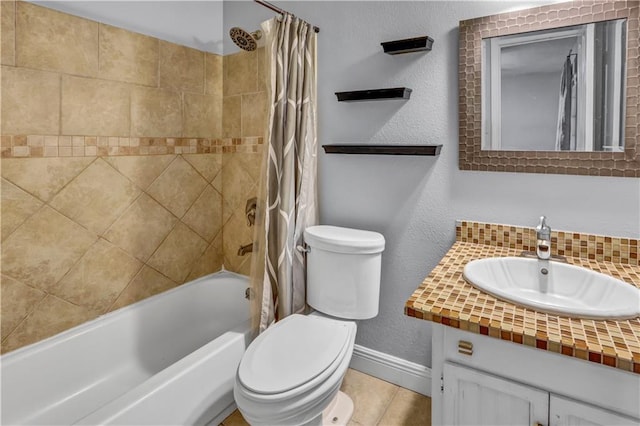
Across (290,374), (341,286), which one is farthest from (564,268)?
(290,374)

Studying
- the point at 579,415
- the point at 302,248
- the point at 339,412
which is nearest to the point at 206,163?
the point at 302,248

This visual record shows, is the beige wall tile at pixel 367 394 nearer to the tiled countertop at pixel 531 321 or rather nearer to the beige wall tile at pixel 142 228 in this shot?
the tiled countertop at pixel 531 321

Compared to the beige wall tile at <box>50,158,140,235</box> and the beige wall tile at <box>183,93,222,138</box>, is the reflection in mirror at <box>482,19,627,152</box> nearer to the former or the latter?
the beige wall tile at <box>183,93,222,138</box>

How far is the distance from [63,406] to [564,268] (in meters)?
2.20

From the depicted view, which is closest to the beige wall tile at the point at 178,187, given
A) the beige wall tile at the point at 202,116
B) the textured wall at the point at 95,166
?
the textured wall at the point at 95,166

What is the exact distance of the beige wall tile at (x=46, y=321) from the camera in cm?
167

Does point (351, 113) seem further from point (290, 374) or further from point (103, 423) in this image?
point (103, 423)

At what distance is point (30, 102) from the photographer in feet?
5.45

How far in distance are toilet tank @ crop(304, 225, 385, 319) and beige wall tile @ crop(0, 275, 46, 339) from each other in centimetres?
130

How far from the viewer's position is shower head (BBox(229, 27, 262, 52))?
1931 millimetres

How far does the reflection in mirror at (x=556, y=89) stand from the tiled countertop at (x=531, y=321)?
45cm

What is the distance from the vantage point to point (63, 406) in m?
1.72

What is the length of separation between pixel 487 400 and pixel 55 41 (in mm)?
2257

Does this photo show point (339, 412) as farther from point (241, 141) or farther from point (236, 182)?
point (241, 141)
